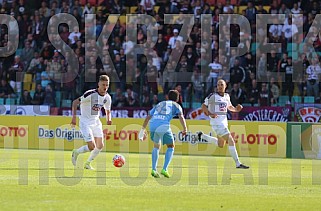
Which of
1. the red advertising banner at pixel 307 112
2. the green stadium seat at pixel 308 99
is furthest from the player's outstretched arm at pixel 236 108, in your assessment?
the green stadium seat at pixel 308 99

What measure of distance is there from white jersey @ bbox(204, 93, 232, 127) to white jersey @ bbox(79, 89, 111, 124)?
10.4ft

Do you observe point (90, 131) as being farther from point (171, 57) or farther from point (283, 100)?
point (171, 57)

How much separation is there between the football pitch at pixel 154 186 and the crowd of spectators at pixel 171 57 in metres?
6.18

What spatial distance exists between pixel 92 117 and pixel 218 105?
145 inches

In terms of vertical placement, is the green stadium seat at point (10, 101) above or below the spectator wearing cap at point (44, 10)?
below

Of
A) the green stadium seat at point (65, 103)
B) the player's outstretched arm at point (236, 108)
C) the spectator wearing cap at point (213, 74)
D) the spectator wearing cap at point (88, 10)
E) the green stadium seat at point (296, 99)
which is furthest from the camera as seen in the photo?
the spectator wearing cap at point (88, 10)

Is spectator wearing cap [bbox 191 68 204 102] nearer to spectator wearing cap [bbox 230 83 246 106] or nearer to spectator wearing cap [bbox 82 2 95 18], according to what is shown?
spectator wearing cap [bbox 230 83 246 106]

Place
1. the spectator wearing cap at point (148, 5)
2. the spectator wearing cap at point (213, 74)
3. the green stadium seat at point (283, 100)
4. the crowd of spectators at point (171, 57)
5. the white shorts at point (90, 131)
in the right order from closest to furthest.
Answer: the white shorts at point (90, 131) < the green stadium seat at point (283, 100) < the crowd of spectators at point (171, 57) < the spectator wearing cap at point (213, 74) < the spectator wearing cap at point (148, 5)

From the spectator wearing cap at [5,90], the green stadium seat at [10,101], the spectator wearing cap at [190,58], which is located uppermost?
the spectator wearing cap at [190,58]

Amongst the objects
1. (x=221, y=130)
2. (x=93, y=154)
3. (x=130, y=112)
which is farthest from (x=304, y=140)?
(x=93, y=154)

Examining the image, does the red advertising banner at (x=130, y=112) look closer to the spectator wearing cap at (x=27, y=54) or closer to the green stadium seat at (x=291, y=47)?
the spectator wearing cap at (x=27, y=54)

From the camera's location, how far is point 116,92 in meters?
29.9

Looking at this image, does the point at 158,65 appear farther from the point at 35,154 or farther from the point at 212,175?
the point at 212,175

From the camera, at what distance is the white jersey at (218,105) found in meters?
21.3
